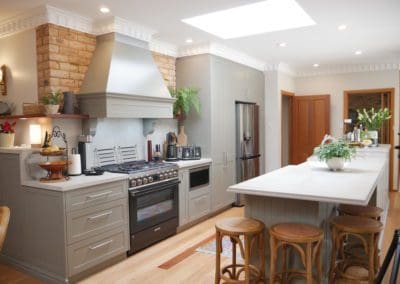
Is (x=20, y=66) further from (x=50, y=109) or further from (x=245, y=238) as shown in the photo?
(x=245, y=238)

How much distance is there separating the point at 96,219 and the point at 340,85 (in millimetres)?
6233

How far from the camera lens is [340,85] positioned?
735 cm

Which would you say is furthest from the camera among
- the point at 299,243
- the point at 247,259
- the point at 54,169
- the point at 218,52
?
the point at 218,52

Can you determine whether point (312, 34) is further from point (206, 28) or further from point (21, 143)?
point (21, 143)

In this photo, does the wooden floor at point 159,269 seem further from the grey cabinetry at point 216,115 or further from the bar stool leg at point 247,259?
the grey cabinetry at point 216,115

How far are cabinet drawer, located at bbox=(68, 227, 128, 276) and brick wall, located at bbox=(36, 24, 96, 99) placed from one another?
1615 mm

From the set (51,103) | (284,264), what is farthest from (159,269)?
(51,103)

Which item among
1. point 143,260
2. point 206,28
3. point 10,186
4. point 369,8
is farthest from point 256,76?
point 10,186

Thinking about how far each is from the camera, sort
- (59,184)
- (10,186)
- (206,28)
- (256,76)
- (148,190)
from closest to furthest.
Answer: (59,184)
(10,186)
(148,190)
(206,28)
(256,76)

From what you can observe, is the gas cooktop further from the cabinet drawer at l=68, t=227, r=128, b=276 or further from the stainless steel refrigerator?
the stainless steel refrigerator

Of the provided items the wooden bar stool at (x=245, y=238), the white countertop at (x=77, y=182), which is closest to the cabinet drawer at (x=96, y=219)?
the white countertop at (x=77, y=182)

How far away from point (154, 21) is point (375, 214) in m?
3.06

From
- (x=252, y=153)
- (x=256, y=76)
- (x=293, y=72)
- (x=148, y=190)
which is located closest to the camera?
(x=148, y=190)

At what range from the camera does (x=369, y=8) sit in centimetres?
347
